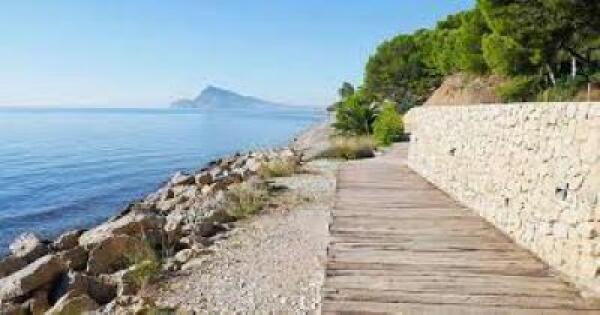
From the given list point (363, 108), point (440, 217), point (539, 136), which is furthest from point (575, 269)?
point (363, 108)

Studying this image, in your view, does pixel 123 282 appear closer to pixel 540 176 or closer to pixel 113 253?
pixel 113 253

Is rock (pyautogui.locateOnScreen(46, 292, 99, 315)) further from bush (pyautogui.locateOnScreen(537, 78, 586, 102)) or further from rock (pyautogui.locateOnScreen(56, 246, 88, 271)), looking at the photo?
bush (pyautogui.locateOnScreen(537, 78, 586, 102))

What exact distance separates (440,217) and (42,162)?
3258 cm

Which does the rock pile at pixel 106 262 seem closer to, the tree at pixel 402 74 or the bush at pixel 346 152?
the bush at pixel 346 152

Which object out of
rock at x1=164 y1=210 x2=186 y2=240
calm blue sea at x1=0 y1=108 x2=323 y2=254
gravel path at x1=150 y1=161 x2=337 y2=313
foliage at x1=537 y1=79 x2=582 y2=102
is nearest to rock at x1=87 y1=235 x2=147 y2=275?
rock at x1=164 y1=210 x2=186 y2=240

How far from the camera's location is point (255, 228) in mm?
8758

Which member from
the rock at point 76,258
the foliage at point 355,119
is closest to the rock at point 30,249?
the rock at point 76,258

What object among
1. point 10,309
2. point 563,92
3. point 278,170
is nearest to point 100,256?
point 10,309

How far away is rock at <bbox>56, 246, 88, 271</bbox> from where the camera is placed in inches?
334

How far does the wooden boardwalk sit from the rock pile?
1.98 metres

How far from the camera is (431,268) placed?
4.96 meters

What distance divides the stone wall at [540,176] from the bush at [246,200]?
3.15m

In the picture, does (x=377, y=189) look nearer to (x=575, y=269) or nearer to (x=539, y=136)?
(x=539, y=136)

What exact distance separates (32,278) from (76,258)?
3.41 ft
